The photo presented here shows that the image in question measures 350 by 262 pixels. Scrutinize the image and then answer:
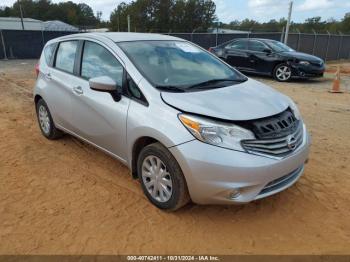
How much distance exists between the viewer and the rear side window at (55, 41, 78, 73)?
4.43m

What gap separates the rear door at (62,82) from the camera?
4387mm

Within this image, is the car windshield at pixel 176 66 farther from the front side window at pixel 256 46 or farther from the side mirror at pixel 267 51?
the front side window at pixel 256 46

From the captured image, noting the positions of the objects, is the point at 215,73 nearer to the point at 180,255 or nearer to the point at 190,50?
the point at 190,50

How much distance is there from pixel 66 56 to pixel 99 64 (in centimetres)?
97

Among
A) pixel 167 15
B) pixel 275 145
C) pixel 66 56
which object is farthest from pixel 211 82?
pixel 167 15

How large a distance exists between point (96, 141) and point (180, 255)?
6.07ft

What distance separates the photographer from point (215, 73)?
13.1 ft

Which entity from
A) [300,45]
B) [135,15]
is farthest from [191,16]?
[300,45]

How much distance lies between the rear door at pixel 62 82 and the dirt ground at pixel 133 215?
23.2 inches

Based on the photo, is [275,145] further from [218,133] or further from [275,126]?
[218,133]

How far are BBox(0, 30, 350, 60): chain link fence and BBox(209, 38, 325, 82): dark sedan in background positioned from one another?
815cm

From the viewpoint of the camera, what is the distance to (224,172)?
2.79 metres

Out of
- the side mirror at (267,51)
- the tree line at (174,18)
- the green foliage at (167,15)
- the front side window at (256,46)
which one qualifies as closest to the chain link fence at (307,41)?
the front side window at (256,46)

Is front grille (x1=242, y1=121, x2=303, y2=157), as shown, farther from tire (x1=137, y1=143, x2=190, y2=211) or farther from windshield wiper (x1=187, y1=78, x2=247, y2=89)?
windshield wiper (x1=187, y1=78, x2=247, y2=89)
